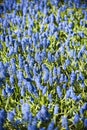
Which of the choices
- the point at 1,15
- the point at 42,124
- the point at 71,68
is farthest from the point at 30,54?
the point at 1,15

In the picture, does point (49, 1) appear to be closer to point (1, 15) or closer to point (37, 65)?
point (1, 15)

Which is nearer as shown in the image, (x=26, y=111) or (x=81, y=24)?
(x=26, y=111)

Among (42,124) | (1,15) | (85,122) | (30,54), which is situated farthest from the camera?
(1,15)

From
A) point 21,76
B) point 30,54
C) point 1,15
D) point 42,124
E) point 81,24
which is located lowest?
point 42,124

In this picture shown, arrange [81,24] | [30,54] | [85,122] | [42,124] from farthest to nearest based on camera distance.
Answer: [81,24], [30,54], [42,124], [85,122]

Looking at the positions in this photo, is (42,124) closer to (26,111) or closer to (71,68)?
(26,111)

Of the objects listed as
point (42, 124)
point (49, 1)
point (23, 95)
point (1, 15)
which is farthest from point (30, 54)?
point (49, 1)

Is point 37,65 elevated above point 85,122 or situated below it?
above
